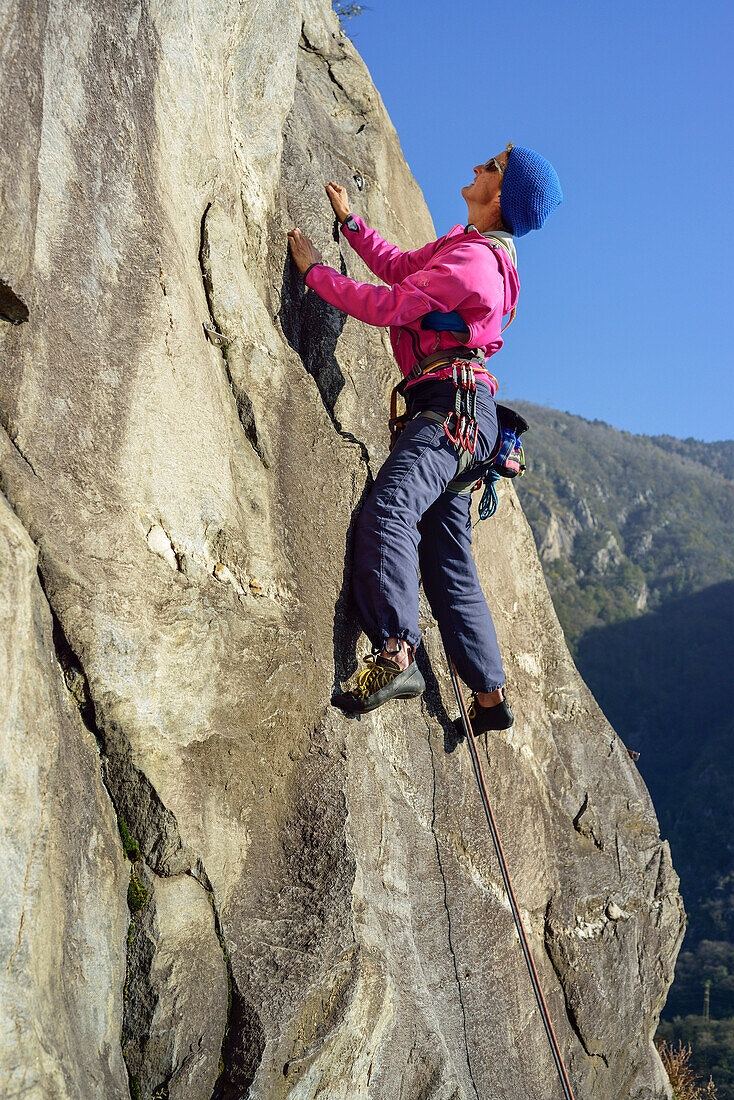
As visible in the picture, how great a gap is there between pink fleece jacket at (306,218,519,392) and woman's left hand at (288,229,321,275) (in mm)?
131

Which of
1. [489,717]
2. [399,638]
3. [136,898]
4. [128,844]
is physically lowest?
[136,898]

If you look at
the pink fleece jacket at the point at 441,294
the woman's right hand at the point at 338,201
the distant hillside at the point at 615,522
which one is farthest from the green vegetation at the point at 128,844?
the distant hillside at the point at 615,522

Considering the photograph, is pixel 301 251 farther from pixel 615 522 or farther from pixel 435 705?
pixel 615 522

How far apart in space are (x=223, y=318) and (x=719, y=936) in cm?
4932

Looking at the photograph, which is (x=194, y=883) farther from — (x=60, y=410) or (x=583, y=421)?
(x=583, y=421)

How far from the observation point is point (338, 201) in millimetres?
4730

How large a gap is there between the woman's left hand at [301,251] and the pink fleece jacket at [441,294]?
13 centimetres

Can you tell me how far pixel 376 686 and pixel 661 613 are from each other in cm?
8571

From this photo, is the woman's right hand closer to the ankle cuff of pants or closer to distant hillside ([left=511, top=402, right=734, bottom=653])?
the ankle cuff of pants

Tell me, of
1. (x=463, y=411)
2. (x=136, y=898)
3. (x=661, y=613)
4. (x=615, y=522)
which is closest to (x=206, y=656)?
(x=136, y=898)

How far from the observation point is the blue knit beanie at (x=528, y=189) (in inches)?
157

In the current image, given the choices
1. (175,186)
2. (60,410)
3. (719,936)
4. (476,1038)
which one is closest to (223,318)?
(175,186)

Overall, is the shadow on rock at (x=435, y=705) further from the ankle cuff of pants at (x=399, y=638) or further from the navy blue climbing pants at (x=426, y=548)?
the ankle cuff of pants at (x=399, y=638)

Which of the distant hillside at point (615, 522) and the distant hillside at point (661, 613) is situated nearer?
the distant hillside at point (661, 613)
